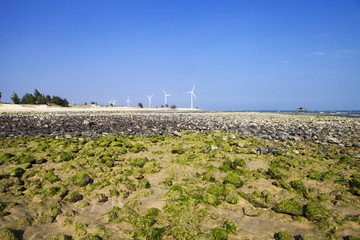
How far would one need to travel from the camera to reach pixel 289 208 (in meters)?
3.65

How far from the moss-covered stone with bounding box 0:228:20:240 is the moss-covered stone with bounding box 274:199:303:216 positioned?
4.31 meters

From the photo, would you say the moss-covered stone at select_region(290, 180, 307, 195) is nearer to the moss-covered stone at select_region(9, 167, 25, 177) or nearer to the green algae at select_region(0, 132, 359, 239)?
the green algae at select_region(0, 132, 359, 239)

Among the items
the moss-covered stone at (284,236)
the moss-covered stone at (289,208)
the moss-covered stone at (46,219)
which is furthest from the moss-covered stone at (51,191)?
the moss-covered stone at (289,208)

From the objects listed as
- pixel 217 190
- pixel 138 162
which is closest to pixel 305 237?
pixel 217 190

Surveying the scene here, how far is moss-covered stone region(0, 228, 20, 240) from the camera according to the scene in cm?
274

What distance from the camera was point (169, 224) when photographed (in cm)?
343

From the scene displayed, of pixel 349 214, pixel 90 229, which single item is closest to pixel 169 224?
pixel 90 229

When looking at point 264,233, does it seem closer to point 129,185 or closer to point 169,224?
point 169,224

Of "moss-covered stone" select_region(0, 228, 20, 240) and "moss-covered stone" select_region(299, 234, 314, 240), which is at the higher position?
"moss-covered stone" select_region(0, 228, 20, 240)

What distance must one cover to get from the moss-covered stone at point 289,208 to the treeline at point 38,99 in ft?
272

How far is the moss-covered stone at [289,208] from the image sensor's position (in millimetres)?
3584

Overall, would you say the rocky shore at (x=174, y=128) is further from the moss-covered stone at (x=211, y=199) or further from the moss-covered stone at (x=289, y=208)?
the moss-covered stone at (x=211, y=199)

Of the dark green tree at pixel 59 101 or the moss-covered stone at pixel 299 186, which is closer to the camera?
the moss-covered stone at pixel 299 186

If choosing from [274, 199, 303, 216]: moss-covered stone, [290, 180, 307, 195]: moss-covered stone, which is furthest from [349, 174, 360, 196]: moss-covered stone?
[274, 199, 303, 216]: moss-covered stone
